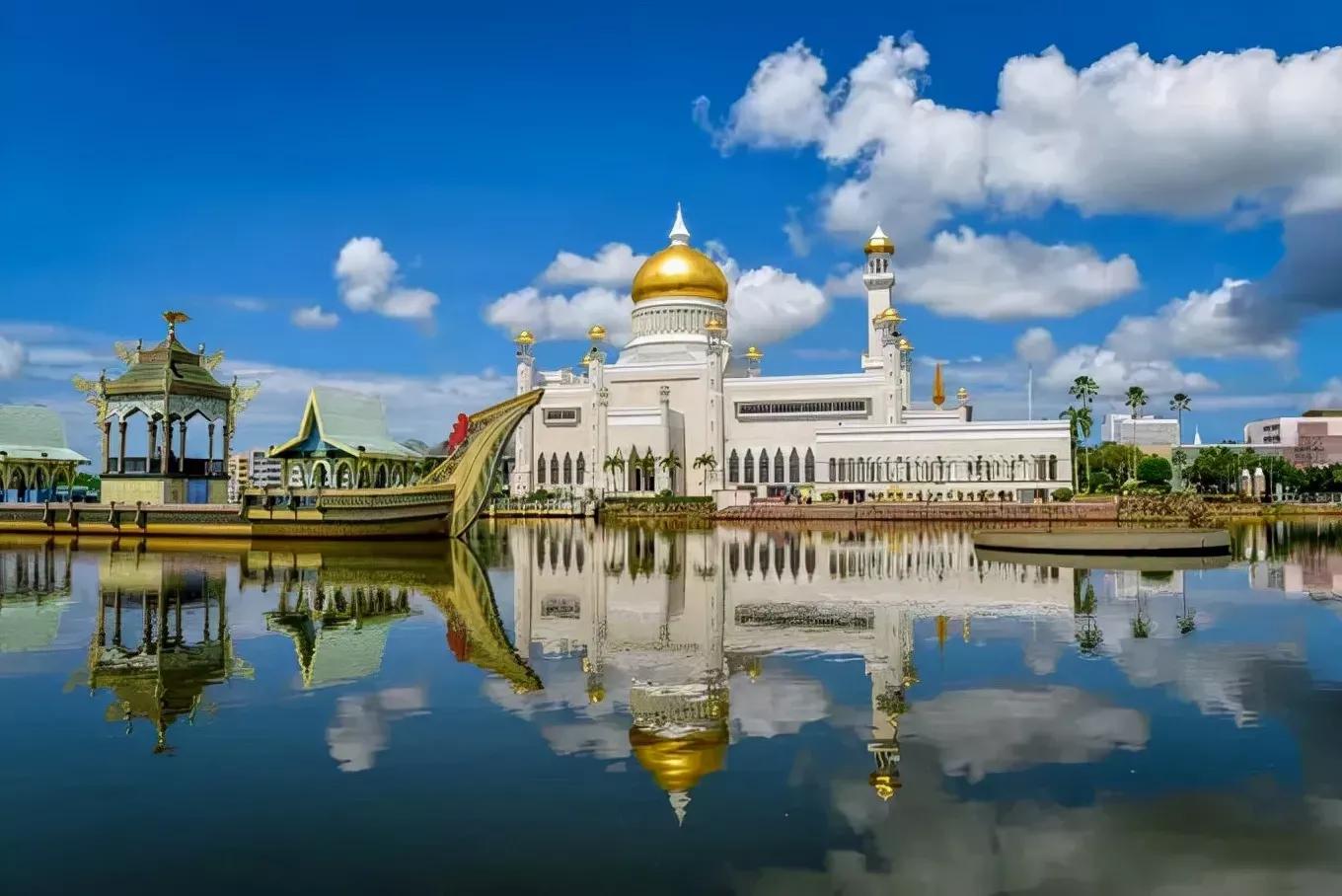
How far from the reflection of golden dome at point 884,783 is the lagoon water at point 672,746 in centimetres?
3

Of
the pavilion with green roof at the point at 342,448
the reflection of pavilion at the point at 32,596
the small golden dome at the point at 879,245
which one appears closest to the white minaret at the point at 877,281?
the small golden dome at the point at 879,245

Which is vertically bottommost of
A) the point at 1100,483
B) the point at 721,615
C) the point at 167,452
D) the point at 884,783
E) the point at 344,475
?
the point at 884,783

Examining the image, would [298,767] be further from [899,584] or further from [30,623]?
[899,584]

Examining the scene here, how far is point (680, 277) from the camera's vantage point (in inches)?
2911

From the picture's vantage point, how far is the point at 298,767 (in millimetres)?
7020

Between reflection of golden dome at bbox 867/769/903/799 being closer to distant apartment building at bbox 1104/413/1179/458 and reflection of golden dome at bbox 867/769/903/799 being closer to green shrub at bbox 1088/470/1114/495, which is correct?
green shrub at bbox 1088/470/1114/495

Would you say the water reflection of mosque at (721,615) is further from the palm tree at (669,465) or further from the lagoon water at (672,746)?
the palm tree at (669,465)

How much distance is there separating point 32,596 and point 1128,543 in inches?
998

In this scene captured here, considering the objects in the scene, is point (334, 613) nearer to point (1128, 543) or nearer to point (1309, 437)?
point (1128, 543)

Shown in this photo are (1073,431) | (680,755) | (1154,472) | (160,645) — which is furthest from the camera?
(1154,472)

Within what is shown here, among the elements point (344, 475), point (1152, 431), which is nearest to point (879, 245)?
point (344, 475)

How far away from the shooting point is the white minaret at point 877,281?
69.9m

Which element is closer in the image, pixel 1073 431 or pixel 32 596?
pixel 32 596

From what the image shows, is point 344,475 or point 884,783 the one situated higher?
point 344,475
